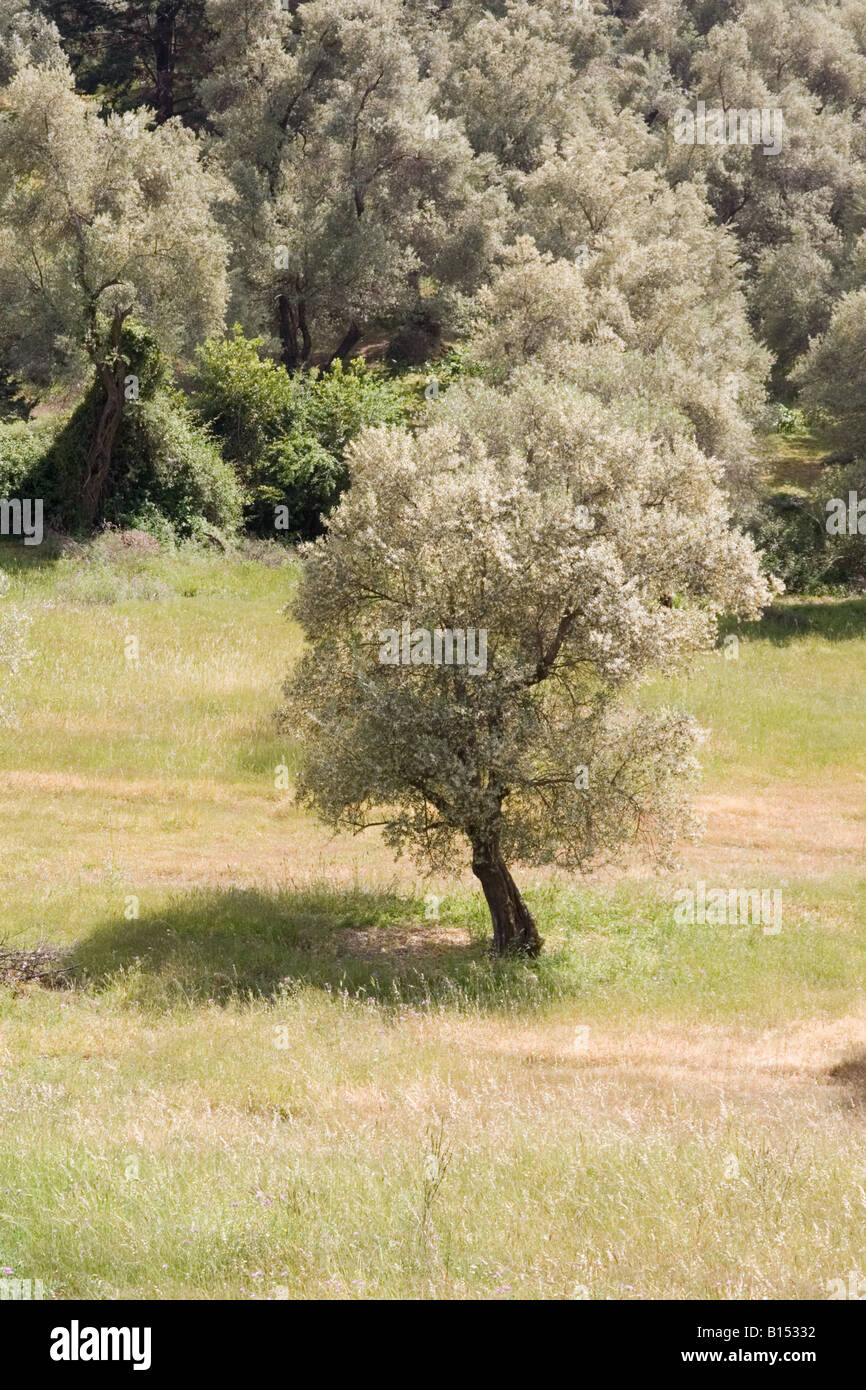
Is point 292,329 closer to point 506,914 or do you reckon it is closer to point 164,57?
point 164,57

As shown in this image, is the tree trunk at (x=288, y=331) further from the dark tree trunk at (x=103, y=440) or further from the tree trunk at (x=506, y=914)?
the tree trunk at (x=506, y=914)

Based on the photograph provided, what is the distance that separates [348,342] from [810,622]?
97.6ft

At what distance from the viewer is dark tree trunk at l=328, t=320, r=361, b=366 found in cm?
6362

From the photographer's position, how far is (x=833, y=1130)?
1057 cm

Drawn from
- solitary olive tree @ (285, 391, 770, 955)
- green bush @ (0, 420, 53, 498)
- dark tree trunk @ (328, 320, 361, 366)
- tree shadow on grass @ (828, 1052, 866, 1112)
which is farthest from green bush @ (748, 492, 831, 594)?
tree shadow on grass @ (828, 1052, 866, 1112)

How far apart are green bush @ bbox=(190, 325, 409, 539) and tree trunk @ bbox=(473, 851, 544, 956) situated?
32.9m

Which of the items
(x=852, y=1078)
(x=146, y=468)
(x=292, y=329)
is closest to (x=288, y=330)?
(x=292, y=329)

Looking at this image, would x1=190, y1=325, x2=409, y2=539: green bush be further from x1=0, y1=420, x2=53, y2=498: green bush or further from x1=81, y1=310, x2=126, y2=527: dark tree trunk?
x1=0, y1=420, x2=53, y2=498: green bush

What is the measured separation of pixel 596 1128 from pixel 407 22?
86.8 meters

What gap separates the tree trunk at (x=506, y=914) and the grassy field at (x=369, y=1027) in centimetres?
42

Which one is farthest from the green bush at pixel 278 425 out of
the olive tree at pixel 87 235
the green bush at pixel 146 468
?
the olive tree at pixel 87 235

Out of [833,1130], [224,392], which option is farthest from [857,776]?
[224,392]

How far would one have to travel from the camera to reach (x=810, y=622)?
46875 mm
